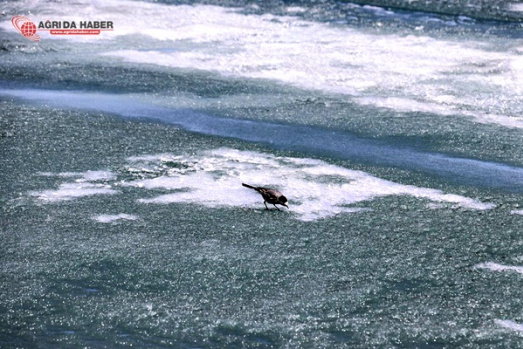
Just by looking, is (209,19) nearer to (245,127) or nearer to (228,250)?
(245,127)

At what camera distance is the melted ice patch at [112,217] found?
270 cm

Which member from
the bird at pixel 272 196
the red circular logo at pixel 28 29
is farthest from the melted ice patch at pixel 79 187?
the red circular logo at pixel 28 29

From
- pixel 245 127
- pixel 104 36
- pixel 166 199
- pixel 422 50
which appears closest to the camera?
pixel 166 199

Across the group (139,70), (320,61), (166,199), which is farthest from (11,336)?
(320,61)

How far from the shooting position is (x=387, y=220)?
8.96 ft

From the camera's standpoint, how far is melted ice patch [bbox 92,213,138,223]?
2695 millimetres

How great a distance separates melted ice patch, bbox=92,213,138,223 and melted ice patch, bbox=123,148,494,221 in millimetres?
142

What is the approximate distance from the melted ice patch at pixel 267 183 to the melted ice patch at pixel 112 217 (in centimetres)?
14

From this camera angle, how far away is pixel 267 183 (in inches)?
119

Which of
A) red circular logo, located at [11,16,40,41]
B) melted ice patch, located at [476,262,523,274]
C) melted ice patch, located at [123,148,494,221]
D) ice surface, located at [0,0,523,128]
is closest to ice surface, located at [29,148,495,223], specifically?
Answer: melted ice patch, located at [123,148,494,221]

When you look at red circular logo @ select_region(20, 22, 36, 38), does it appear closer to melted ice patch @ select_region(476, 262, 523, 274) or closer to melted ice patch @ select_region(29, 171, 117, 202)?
melted ice patch @ select_region(29, 171, 117, 202)

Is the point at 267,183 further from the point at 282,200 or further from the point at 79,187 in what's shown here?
the point at 79,187

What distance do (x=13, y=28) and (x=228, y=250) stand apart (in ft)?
13.5

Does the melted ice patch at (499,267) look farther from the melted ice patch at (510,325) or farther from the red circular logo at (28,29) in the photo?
the red circular logo at (28,29)
